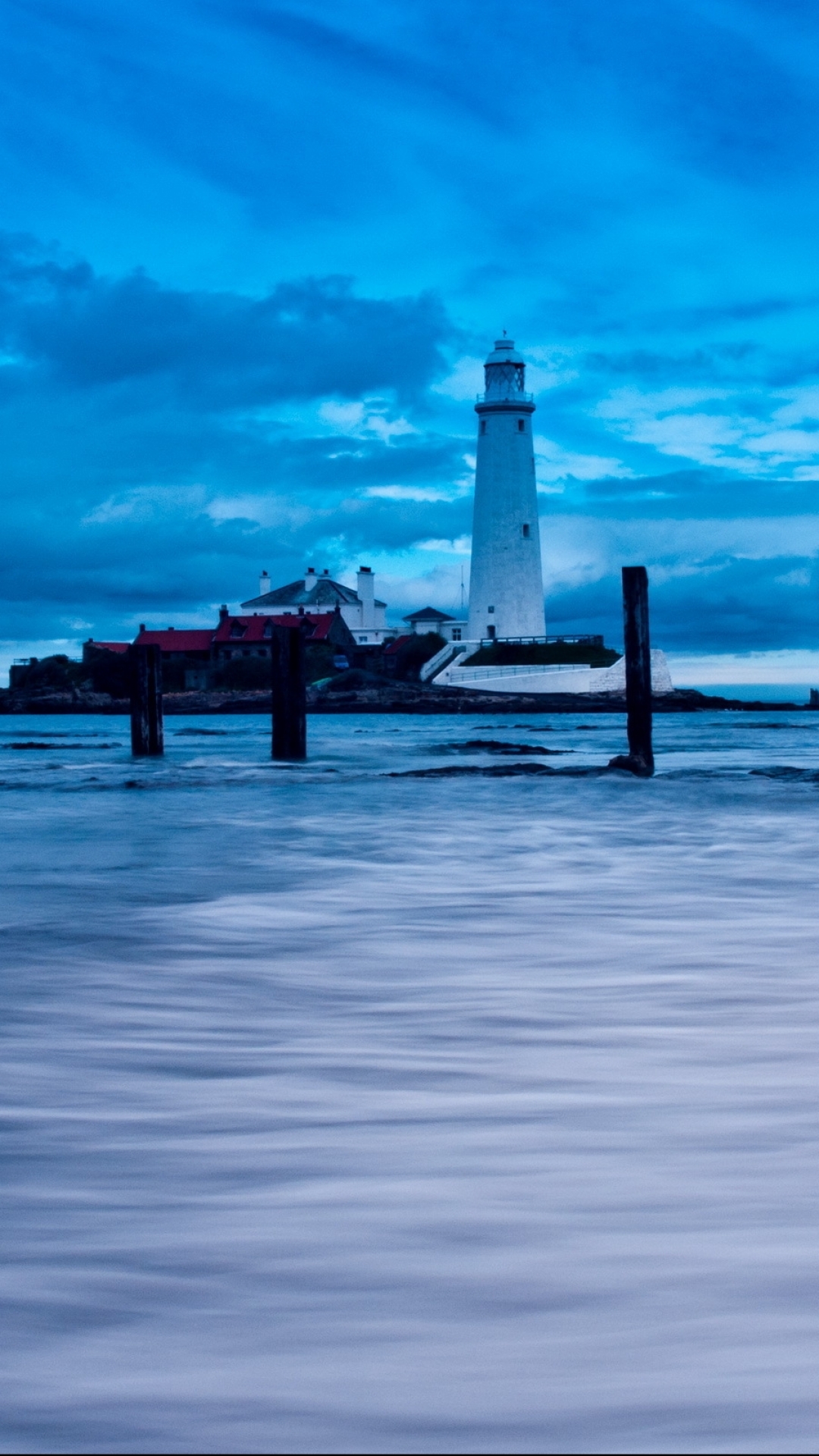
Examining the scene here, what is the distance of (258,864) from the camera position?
8336 mm

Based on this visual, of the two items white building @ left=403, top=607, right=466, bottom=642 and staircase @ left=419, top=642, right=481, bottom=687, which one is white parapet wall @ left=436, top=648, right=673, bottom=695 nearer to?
staircase @ left=419, top=642, right=481, bottom=687

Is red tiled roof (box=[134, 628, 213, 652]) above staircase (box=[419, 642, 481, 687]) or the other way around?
above

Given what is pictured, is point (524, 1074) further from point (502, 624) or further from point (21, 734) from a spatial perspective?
point (502, 624)

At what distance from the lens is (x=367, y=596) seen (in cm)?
7738

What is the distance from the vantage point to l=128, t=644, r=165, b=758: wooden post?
18.1 metres

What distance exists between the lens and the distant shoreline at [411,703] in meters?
55.8

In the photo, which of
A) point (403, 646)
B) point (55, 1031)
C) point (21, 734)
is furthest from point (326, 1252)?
point (403, 646)

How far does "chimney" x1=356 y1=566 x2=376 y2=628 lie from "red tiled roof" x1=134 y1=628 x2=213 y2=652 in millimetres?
9114

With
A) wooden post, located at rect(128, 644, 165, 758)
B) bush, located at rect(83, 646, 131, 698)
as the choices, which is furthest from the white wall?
wooden post, located at rect(128, 644, 165, 758)

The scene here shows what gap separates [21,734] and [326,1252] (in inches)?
1649

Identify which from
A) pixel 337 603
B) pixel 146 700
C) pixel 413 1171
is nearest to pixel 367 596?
pixel 337 603

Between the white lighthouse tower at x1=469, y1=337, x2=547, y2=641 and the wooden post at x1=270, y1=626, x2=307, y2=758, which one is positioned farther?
the white lighthouse tower at x1=469, y1=337, x2=547, y2=641

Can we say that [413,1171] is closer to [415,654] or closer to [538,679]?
[538,679]

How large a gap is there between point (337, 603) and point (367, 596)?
2.14 m
